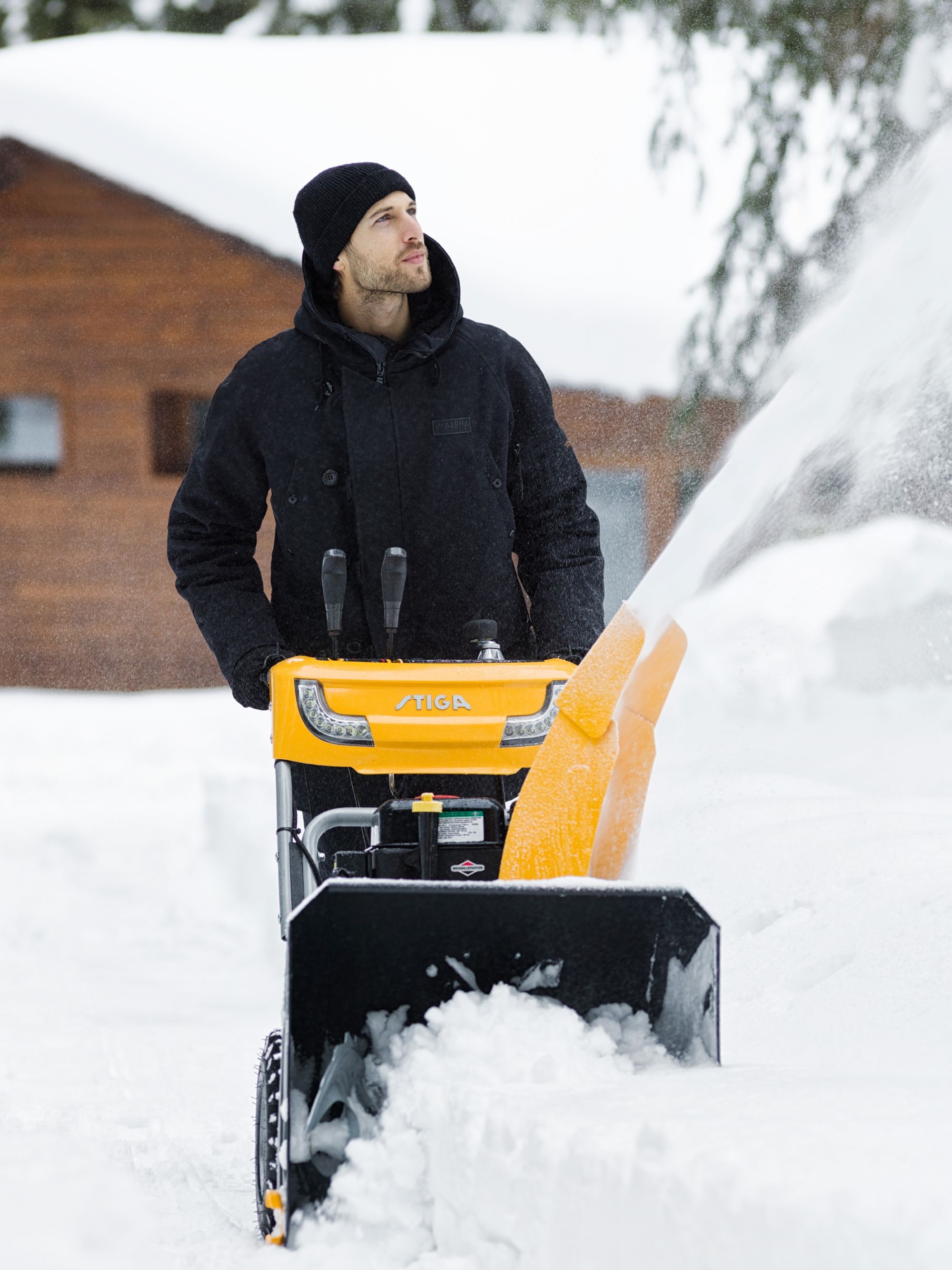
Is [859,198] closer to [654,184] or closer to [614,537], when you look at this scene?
[614,537]

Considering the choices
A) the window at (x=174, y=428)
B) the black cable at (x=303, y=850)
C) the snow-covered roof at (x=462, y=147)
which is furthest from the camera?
the window at (x=174, y=428)

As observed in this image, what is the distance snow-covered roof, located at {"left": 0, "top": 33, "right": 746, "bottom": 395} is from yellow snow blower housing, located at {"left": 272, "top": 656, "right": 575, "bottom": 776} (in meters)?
8.63

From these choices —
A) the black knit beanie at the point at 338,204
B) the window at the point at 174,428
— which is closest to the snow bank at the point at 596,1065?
the black knit beanie at the point at 338,204

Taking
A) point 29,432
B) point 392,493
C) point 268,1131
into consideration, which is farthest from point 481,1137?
point 29,432

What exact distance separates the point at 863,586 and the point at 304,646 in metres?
5.17

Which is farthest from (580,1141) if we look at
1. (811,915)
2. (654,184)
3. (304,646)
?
(654,184)

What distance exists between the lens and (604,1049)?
1.93 meters

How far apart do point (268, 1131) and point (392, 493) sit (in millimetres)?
1032

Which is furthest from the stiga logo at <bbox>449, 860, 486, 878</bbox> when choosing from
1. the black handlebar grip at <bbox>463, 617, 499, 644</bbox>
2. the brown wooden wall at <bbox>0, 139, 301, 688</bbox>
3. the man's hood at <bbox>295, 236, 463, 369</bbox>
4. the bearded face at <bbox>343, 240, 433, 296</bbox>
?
the brown wooden wall at <bbox>0, 139, 301, 688</bbox>

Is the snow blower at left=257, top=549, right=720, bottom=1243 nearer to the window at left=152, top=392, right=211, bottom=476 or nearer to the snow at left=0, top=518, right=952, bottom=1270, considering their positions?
the snow at left=0, top=518, right=952, bottom=1270

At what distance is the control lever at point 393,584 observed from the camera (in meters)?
2.19

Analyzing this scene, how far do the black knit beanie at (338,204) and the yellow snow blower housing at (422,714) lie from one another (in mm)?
762

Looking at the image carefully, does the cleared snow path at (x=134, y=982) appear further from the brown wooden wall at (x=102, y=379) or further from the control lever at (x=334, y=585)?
the brown wooden wall at (x=102, y=379)

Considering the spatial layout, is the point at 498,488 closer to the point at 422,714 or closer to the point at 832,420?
the point at 422,714
